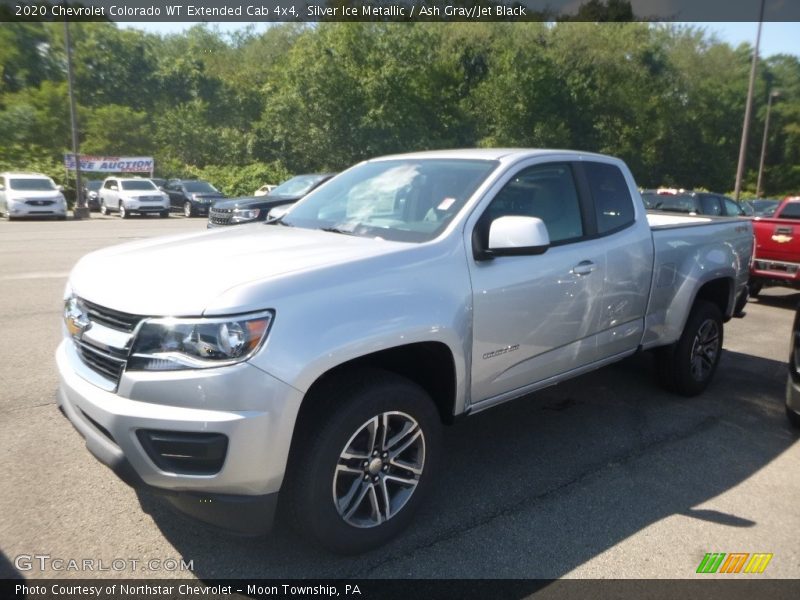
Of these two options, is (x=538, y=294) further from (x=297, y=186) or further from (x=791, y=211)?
(x=297, y=186)

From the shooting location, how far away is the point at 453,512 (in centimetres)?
339

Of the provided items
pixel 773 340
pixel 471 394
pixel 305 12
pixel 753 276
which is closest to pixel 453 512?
pixel 471 394

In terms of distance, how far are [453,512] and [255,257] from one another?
1710 millimetres

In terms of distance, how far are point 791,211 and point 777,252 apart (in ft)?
3.75

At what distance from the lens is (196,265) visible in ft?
9.30

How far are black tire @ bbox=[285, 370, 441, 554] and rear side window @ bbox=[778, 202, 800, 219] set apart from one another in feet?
31.3

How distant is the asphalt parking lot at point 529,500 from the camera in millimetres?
2930

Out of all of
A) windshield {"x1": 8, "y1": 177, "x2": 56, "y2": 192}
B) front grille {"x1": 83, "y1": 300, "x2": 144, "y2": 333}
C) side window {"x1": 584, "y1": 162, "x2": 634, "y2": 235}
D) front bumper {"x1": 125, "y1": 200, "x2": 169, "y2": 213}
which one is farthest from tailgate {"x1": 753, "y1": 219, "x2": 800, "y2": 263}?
windshield {"x1": 8, "y1": 177, "x2": 56, "y2": 192}

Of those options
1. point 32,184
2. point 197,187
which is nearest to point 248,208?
Answer: point 32,184

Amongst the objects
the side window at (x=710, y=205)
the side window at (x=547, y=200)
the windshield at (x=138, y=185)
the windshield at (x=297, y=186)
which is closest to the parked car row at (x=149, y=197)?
the windshield at (x=138, y=185)

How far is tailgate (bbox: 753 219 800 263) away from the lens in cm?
949

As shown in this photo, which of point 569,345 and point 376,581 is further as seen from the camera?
point 569,345

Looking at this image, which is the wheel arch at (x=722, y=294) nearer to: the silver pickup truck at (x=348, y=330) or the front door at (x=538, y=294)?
the silver pickup truck at (x=348, y=330)

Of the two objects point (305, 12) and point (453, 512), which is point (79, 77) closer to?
point (305, 12)
